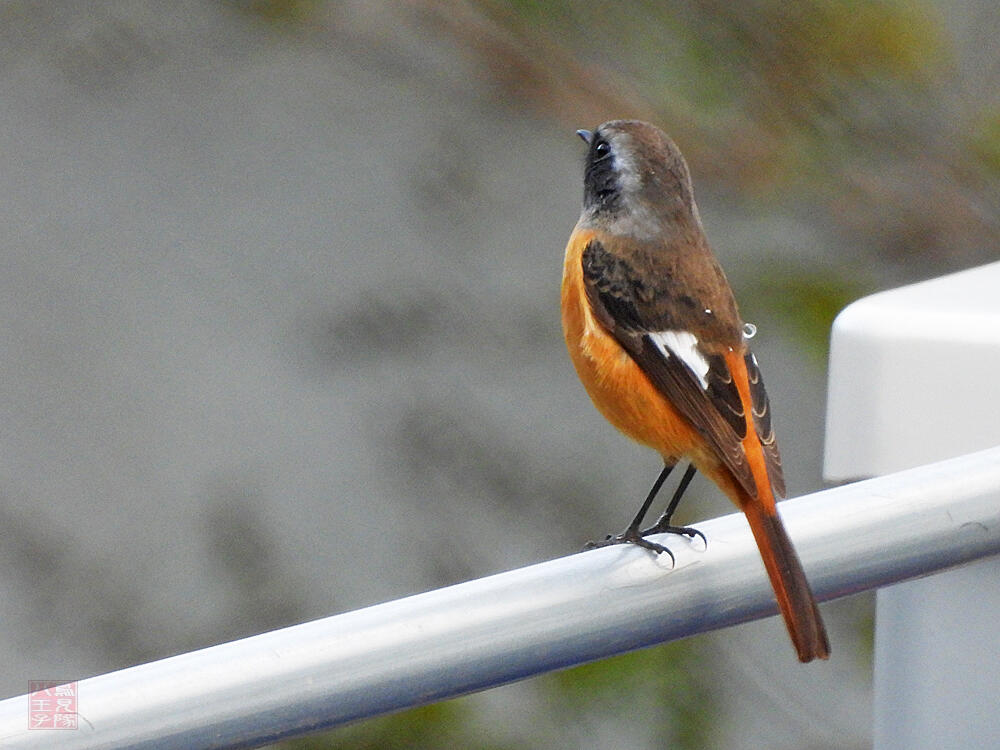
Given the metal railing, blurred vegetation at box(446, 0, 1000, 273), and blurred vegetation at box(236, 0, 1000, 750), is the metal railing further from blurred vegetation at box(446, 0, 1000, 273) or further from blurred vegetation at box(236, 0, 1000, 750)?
blurred vegetation at box(446, 0, 1000, 273)

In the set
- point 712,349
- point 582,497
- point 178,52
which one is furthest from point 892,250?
point 178,52

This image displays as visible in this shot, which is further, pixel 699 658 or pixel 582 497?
pixel 582 497

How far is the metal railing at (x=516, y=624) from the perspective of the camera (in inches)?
49.8

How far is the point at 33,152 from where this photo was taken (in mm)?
4781

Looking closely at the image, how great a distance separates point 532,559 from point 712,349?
7.22ft

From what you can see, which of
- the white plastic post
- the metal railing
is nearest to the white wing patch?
the white plastic post

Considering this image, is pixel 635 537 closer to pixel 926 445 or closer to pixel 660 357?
pixel 660 357

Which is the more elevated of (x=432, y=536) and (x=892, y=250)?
(x=892, y=250)

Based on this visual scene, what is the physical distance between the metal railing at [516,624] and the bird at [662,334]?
1.94 feet

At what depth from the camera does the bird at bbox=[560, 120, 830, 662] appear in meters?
2.57

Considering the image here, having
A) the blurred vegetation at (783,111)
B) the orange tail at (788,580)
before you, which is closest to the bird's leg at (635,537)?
the orange tail at (788,580)

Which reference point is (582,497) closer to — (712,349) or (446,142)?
(446,142)

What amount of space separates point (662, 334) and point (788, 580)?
46.7 inches

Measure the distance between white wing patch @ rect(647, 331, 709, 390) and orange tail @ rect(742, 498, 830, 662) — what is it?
76 cm
